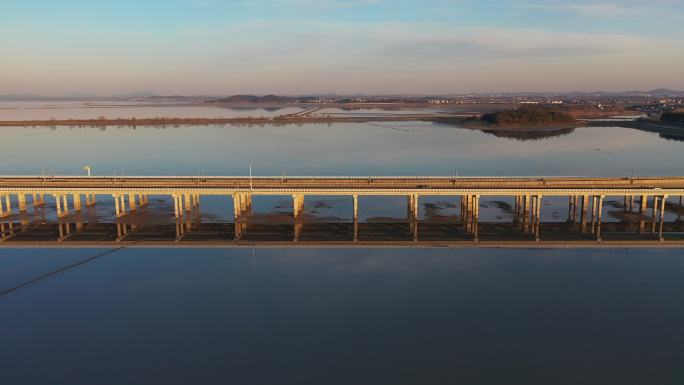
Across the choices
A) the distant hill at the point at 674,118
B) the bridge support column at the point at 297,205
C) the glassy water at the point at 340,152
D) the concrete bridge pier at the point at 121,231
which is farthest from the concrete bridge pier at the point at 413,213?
the distant hill at the point at 674,118

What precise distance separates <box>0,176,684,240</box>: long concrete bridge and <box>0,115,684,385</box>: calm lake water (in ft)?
9.39

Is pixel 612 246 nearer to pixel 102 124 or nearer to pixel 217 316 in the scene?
pixel 217 316

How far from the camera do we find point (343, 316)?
2814 cm

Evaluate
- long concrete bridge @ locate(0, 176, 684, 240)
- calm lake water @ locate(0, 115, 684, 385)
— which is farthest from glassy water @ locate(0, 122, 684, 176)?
calm lake water @ locate(0, 115, 684, 385)

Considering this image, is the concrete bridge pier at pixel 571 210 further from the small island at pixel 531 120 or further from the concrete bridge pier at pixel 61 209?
the small island at pixel 531 120

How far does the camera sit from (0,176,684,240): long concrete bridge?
44156 millimetres

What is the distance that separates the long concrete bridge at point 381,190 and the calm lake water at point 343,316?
2863 millimetres

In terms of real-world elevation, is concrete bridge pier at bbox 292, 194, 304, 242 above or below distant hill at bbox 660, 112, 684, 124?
below

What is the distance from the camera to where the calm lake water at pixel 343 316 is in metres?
23.3

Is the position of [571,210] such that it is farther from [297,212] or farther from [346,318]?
[346,318]

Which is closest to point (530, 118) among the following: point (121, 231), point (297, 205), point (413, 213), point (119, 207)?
point (413, 213)

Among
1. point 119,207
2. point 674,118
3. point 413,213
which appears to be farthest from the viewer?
point 674,118

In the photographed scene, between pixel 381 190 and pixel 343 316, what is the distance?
1765cm

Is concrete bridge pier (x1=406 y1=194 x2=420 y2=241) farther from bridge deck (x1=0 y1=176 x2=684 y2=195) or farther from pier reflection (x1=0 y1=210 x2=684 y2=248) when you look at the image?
bridge deck (x1=0 y1=176 x2=684 y2=195)
